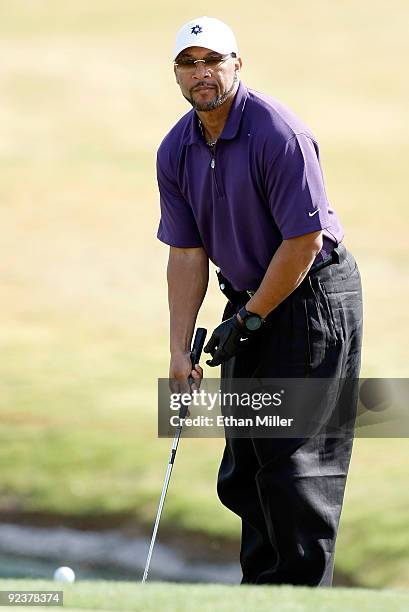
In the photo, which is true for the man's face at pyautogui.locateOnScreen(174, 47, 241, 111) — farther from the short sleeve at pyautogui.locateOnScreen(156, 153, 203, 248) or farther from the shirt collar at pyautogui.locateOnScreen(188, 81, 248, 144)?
the short sleeve at pyautogui.locateOnScreen(156, 153, 203, 248)

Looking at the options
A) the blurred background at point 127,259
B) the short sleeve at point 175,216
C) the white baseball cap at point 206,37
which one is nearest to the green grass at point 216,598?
the short sleeve at point 175,216

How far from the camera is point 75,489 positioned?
6082mm

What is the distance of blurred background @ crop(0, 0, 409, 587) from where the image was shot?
580 centimetres

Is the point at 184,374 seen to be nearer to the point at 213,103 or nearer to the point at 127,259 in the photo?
the point at 213,103

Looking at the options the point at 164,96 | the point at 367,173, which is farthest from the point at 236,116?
the point at 164,96

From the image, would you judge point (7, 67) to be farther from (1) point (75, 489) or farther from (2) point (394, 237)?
(1) point (75, 489)

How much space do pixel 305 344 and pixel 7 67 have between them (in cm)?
994

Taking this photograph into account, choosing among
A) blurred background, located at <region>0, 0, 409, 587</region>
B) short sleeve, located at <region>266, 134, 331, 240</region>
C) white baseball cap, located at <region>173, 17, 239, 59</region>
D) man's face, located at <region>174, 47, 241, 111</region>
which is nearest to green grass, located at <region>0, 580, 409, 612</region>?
short sleeve, located at <region>266, 134, 331, 240</region>

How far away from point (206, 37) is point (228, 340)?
0.87m

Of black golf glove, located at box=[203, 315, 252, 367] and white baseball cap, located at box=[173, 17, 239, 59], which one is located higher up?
white baseball cap, located at box=[173, 17, 239, 59]

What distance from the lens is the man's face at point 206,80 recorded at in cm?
372

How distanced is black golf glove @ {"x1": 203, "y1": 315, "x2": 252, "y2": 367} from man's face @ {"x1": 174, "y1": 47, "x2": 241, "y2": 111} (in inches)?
24.6

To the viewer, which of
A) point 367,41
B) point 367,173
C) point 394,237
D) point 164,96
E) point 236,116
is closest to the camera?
point 236,116

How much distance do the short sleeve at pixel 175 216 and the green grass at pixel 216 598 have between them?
126 centimetres
